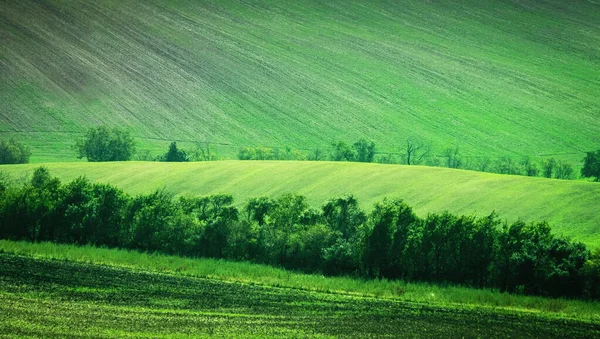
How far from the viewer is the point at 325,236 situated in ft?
248

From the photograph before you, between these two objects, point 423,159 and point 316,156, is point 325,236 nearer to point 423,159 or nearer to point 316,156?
point 316,156

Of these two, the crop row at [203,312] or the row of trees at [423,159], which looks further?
the row of trees at [423,159]

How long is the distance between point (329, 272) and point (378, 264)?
15.3ft

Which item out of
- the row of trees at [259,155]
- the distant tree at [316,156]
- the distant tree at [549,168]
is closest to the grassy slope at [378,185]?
the row of trees at [259,155]

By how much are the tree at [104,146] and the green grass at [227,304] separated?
98673 millimetres

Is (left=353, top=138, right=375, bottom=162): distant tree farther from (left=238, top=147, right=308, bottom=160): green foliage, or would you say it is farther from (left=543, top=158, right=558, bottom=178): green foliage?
(left=543, top=158, right=558, bottom=178): green foliage

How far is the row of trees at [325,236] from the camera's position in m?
66.9

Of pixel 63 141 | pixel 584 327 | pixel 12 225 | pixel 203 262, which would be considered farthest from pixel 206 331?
pixel 63 141

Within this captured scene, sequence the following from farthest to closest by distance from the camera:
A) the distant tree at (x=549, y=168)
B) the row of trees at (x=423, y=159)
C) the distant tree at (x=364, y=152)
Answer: the distant tree at (x=364, y=152), the row of trees at (x=423, y=159), the distant tree at (x=549, y=168)

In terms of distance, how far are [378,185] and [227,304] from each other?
208ft

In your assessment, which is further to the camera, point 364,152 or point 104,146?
point 104,146

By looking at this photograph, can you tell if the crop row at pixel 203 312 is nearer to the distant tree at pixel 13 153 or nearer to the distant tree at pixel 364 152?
the distant tree at pixel 13 153

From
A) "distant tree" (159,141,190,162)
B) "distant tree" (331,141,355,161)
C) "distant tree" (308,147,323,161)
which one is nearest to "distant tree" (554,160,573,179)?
"distant tree" (331,141,355,161)

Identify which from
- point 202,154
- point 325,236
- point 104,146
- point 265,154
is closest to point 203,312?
point 325,236
